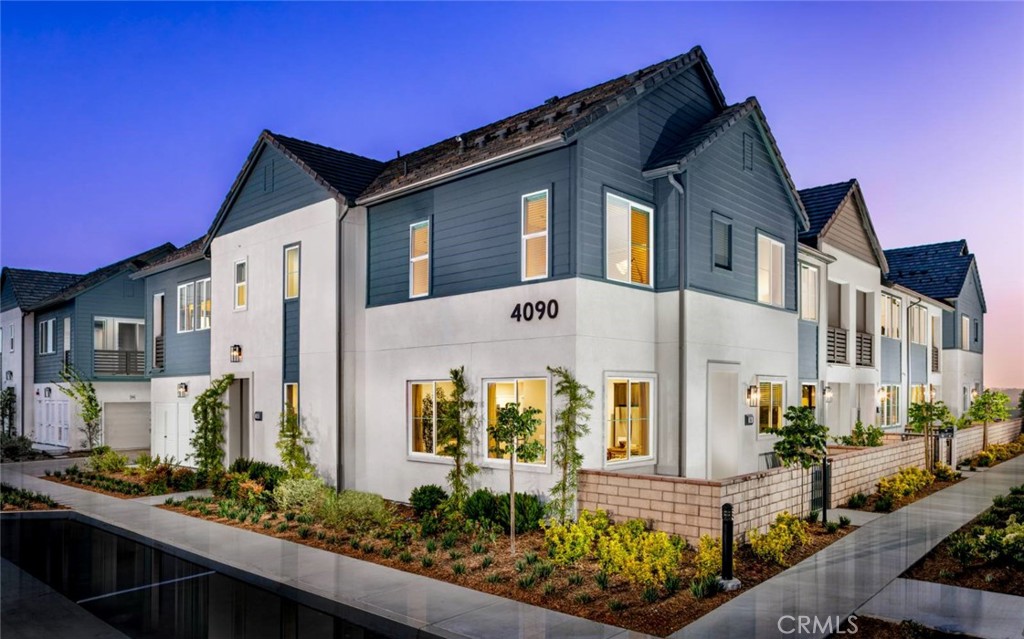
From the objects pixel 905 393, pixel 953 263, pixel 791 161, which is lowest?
pixel 905 393

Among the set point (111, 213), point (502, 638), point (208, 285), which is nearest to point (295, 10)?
point (208, 285)

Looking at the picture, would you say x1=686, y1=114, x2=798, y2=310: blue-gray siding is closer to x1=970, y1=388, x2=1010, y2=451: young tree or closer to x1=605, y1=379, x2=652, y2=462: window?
x1=605, y1=379, x2=652, y2=462: window

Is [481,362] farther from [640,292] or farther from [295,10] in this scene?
[295,10]

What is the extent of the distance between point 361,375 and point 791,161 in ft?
292

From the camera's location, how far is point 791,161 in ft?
303

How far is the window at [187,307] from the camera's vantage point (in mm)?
21609

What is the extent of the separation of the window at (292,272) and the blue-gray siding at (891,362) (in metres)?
19.7

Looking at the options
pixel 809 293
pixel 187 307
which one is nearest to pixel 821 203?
pixel 809 293

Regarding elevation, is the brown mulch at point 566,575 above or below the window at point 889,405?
below

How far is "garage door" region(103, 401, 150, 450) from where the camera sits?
2850cm

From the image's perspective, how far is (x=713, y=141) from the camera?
14008mm

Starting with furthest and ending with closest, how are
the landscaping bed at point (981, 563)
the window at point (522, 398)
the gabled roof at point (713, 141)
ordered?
the gabled roof at point (713, 141) → the window at point (522, 398) → the landscaping bed at point (981, 563)

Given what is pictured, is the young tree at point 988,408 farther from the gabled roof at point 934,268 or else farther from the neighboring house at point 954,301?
the gabled roof at point 934,268

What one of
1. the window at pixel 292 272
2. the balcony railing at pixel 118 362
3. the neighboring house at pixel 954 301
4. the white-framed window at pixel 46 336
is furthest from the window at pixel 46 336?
the neighboring house at pixel 954 301
